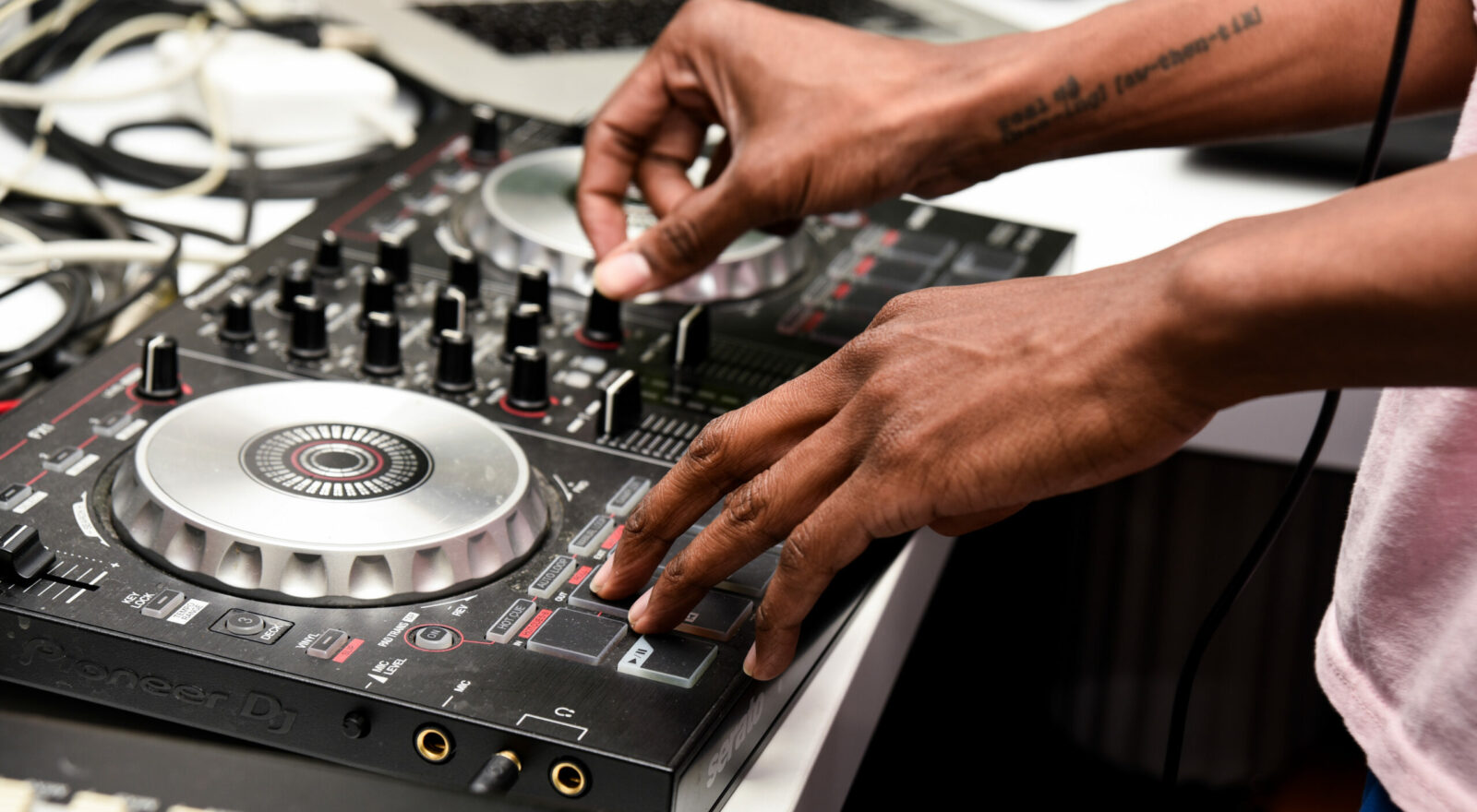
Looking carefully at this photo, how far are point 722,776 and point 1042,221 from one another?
0.76 m

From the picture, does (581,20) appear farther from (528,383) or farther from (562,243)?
(528,383)

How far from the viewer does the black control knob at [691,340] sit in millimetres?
831

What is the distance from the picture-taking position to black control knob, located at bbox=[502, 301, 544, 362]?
2.63 ft

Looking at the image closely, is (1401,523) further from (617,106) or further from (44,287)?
(44,287)

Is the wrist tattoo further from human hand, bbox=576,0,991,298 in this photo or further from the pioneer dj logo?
the pioneer dj logo

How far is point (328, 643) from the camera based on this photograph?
0.55 m

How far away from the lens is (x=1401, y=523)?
2.15 feet

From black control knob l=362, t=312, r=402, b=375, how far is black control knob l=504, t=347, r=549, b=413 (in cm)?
7

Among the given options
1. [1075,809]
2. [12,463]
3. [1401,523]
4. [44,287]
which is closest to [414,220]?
[44,287]

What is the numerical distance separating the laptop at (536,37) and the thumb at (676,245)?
41 cm

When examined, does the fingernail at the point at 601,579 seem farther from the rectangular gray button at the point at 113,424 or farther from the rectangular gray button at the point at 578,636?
the rectangular gray button at the point at 113,424

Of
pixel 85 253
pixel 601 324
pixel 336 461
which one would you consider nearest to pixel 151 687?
pixel 336 461

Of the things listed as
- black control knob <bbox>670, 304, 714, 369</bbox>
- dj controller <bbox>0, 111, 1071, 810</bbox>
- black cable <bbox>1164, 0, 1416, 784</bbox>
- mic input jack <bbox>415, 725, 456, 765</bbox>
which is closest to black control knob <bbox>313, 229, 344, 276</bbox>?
dj controller <bbox>0, 111, 1071, 810</bbox>

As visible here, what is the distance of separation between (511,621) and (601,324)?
0.30 m
